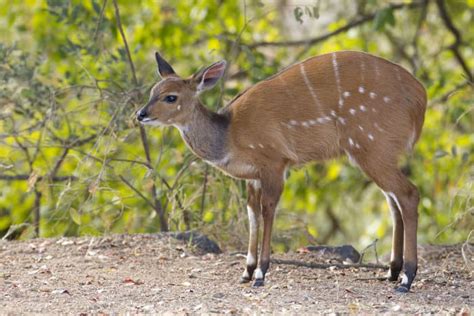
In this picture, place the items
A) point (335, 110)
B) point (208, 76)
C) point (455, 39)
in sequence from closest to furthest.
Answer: point (335, 110)
point (208, 76)
point (455, 39)

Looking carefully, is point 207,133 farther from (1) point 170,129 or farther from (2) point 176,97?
(1) point 170,129

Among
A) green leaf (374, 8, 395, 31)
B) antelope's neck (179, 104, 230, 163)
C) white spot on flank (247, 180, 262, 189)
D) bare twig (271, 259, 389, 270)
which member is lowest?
bare twig (271, 259, 389, 270)

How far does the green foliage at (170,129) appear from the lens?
976 cm

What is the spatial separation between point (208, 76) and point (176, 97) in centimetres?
37

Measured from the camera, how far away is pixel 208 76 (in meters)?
8.20

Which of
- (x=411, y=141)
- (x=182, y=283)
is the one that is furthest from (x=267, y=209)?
(x=411, y=141)

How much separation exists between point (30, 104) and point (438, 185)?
5.48 meters

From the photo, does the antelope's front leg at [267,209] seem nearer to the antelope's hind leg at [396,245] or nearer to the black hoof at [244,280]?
the black hoof at [244,280]

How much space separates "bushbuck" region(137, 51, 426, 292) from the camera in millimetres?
7672

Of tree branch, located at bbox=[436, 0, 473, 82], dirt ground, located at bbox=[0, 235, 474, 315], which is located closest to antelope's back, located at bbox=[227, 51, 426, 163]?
dirt ground, located at bbox=[0, 235, 474, 315]

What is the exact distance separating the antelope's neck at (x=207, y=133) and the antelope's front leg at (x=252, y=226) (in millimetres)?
374

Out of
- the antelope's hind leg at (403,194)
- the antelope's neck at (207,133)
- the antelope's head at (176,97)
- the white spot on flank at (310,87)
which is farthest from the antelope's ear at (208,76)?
the antelope's hind leg at (403,194)

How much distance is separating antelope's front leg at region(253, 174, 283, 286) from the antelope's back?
25cm

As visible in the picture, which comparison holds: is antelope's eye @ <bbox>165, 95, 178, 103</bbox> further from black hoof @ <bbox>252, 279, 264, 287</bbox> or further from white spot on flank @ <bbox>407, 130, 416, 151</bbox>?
white spot on flank @ <bbox>407, 130, 416, 151</bbox>
